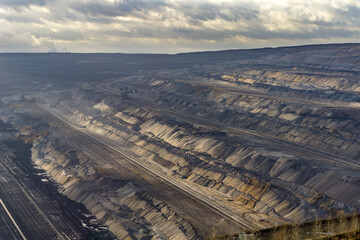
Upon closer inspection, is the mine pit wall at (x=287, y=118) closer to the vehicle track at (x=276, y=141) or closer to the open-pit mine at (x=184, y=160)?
the open-pit mine at (x=184, y=160)

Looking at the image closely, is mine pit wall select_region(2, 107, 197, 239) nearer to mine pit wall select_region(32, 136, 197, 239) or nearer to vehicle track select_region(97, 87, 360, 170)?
mine pit wall select_region(32, 136, 197, 239)

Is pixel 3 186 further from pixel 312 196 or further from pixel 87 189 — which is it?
pixel 312 196

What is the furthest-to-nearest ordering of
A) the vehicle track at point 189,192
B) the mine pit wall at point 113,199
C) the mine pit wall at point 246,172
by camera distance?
the mine pit wall at point 246,172
the vehicle track at point 189,192
the mine pit wall at point 113,199

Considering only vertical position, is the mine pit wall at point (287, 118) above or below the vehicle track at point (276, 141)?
above

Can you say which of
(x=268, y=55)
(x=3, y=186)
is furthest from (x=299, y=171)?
(x=268, y=55)

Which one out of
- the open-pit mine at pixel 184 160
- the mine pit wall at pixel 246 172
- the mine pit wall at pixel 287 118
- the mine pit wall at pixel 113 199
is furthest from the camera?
the mine pit wall at pixel 287 118

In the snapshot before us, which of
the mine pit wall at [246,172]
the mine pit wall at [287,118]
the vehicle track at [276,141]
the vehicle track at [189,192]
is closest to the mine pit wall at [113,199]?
the vehicle track at [189,192]
